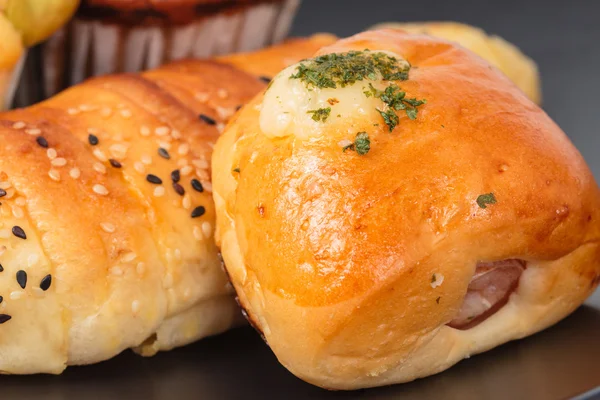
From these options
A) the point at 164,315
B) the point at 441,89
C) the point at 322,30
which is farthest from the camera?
the point at 322,30

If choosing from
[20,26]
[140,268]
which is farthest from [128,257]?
[20,26]

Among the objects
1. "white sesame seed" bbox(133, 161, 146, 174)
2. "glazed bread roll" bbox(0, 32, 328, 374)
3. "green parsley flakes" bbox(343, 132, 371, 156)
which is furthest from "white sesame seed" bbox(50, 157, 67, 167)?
"green parsley flakes" bbox(343, 132, 371, 156)

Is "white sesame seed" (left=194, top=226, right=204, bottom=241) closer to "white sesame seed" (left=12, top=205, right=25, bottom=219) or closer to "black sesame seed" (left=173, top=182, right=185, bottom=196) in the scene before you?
"black sesame seed" (left=173, top=182, right=185, bottom=196)

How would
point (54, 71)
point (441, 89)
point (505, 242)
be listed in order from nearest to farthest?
point (505, 242)
point (441, 89)
point (54, 71)

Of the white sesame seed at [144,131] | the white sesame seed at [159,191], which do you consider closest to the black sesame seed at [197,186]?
the white sesame seed at [159,191]

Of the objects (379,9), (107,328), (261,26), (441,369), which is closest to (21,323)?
(107,328)

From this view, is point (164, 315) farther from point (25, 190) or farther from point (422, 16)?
point (422, 16)
